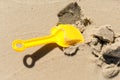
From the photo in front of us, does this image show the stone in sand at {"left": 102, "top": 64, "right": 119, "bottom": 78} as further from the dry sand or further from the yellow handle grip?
the yellow handle grip

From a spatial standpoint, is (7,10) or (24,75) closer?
(24,75)

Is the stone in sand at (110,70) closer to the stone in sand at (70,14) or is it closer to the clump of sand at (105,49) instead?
the clump of sand at (105,49)

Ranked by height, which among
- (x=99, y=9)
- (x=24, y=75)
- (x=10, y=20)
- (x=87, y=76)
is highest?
(x=10, y=20)

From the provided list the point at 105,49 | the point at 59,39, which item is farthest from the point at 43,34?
the point at 105,49

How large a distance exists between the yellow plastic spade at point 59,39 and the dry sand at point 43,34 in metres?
0.04

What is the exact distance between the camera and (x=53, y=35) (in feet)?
4.73

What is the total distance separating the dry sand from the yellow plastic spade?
0.04 m

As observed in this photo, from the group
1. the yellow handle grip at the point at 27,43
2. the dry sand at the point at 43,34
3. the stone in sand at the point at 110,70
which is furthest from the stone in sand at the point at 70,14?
the stone in sand at the point at 110,70

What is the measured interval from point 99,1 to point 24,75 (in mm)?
478

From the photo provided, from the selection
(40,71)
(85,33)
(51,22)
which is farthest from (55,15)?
(40,71)

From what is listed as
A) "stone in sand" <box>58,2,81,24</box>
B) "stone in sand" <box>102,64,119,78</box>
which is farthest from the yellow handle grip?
"stone in sand" <box>102,64,119,78</box>

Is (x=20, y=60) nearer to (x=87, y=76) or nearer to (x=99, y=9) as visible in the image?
(x=87, y=76)

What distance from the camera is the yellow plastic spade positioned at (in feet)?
4.60

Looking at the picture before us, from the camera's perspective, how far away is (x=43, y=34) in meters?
1.48
